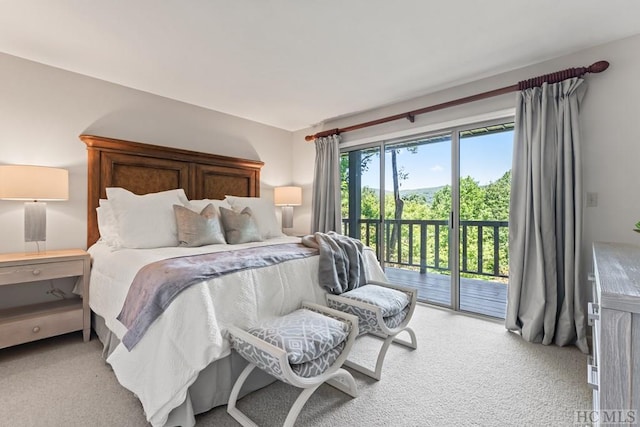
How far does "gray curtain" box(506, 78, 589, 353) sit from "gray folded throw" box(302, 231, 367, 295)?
143 cm

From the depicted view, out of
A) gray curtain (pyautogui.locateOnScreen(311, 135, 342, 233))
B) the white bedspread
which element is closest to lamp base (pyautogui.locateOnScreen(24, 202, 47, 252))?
the white bedspread

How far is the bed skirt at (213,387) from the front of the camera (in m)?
1.50

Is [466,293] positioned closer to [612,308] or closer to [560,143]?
[560,143]

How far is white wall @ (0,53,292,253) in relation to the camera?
2553 millimetres

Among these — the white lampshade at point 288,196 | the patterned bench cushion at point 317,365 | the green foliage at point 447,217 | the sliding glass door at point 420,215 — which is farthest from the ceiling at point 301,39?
the patterned bench cushion at point 317,365

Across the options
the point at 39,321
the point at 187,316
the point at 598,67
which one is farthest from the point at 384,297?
the point at 39,321

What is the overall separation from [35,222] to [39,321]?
789 millimetres

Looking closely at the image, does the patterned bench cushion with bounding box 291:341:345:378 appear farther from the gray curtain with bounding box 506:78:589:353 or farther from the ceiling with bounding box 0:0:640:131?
the ceiling with bounding box 0:0:640:131

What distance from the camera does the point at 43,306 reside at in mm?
2518

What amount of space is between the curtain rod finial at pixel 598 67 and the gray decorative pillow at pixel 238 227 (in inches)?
124

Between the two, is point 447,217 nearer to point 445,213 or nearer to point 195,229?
point 445,213

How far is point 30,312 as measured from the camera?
238cm

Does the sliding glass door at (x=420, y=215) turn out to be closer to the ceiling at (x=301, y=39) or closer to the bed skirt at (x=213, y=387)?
the ceiling at (x=301, y=39)

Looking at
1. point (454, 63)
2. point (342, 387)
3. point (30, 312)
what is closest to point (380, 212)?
point (454, 63)
